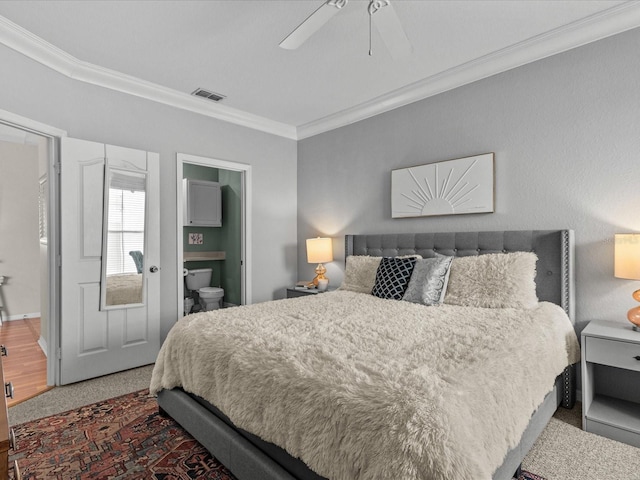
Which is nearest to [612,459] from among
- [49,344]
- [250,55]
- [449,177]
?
[449,177]

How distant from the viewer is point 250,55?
2914mm

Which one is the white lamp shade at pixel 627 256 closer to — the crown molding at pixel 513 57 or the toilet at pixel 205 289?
the crown molding at pixel 513 57

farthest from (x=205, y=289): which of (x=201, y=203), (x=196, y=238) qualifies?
(x=201, y=203)

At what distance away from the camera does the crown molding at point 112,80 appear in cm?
257

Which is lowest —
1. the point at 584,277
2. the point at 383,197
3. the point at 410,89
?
the point at 584,277

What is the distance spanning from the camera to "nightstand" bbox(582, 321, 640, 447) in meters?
2.03

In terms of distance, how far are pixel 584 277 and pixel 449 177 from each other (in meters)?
1.33

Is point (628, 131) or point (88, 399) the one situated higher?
point (628, 131)

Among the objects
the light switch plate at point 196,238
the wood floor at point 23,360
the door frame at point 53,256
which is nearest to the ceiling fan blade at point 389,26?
the door frame at point 53,256

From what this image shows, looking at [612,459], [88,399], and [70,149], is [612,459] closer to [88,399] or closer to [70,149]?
[88,399]

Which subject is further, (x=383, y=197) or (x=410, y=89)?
(x=383, y=197)

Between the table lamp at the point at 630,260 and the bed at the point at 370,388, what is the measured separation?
0.32 meters

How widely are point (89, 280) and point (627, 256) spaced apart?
403 cm

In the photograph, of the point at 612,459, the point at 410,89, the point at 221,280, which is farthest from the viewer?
the point at 221,280
